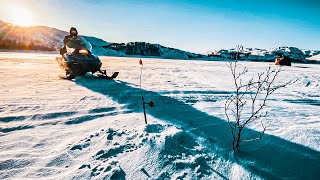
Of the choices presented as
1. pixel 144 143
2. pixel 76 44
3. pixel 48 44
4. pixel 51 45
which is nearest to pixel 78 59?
pixel 76 44

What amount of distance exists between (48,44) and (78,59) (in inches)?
3505

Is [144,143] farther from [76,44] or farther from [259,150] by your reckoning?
[76,44]

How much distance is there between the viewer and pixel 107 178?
2.56 meters

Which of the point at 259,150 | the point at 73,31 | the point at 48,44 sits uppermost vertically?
the point at 48,44

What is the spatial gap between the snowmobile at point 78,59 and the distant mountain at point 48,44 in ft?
163

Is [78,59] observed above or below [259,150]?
above

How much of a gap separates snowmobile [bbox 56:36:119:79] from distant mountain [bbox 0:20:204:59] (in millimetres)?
49571

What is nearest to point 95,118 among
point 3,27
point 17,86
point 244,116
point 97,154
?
point 97,154

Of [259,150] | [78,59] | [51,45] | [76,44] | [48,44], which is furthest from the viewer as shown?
[48,44]

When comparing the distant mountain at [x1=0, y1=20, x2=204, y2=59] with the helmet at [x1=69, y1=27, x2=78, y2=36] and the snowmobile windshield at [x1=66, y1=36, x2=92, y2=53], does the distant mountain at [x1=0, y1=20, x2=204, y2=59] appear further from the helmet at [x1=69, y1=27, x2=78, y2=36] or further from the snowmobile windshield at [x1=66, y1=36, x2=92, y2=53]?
the snowmobile windshield at [x1=66, y1=36, x2=92, y2=53]

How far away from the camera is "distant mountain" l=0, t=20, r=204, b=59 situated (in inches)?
2808

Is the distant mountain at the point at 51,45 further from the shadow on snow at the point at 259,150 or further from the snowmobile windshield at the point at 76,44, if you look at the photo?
the shadow on snow at the point at 259,150

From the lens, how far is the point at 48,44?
88.4m

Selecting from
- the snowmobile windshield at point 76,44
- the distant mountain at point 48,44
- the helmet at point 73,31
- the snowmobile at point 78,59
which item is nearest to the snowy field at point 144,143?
the snowmobile at point 78,59
